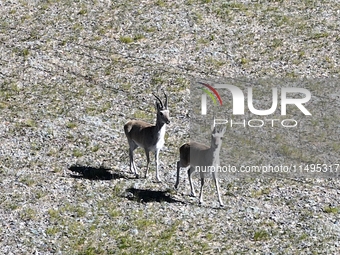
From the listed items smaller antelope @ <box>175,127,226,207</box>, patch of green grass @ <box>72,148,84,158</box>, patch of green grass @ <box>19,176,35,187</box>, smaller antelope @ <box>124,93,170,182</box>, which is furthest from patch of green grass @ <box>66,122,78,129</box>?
smaller antelope @ <box>175,127,226,207</box>

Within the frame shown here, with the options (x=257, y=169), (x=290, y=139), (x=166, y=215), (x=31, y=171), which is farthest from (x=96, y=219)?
(x=290, y=139)

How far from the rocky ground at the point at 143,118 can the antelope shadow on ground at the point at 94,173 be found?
0.07 meters

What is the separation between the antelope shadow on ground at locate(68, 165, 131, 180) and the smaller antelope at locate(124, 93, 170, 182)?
0.67m

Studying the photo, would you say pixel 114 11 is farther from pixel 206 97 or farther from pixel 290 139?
pixel 290 139

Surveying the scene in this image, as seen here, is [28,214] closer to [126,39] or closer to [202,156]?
[202,156]

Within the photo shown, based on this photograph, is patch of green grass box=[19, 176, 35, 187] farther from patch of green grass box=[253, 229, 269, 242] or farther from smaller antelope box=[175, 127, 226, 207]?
patch of green grass box=[253, 229, 269, 242]

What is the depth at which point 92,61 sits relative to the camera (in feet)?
120

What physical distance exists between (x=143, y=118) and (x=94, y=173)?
17.1ft

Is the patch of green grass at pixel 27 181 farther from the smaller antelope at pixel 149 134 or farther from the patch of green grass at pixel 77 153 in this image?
the smaller antelope at pixel 149 134

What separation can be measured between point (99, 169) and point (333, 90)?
1225cm

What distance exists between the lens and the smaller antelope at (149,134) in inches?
1027

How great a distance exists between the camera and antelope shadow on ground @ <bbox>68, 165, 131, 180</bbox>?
26.8 metres

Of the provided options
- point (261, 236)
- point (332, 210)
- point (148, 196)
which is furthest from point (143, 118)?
point (261, 236)

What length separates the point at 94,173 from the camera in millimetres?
27031
